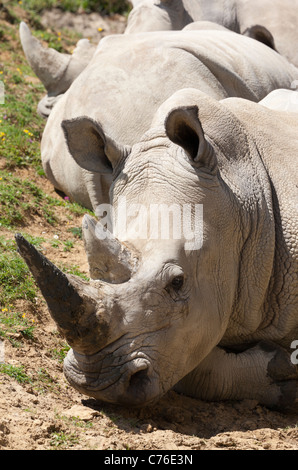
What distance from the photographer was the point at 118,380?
14.9ft

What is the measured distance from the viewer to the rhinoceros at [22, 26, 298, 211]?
24.7ft

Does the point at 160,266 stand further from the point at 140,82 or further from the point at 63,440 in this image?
the point at 140,82

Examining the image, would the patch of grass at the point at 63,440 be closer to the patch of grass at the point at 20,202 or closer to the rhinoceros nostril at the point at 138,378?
the rhinoceros nostril at the point at 138,378

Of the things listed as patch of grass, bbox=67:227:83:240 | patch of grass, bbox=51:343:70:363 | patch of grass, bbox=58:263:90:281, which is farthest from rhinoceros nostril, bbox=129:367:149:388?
patch of grass, bbox=67:227:83:240

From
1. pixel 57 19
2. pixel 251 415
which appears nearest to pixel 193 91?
pixel 251 415

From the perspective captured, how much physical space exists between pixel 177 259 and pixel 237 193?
70 centimetres

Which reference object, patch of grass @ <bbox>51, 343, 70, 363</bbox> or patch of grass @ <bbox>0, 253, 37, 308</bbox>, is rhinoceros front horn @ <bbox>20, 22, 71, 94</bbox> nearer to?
patch of grass @ <bbox>0, 253, 37, 308</bbox>

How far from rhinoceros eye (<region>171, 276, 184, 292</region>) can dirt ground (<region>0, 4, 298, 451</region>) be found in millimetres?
704

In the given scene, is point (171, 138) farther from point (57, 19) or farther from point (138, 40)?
point (57, 19)

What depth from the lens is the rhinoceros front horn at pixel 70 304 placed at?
4.37 meters

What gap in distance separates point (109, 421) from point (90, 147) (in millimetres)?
1837

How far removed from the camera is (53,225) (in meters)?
8.04
